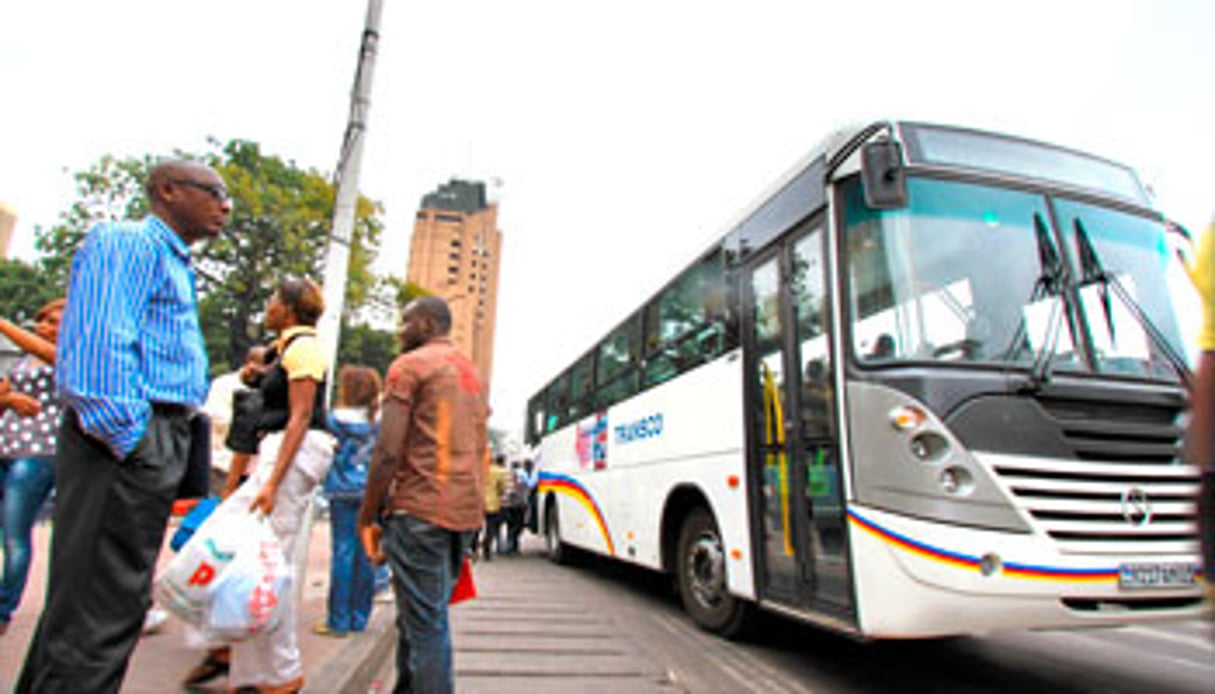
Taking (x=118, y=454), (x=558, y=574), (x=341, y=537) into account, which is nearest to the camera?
(x=118, y=454)

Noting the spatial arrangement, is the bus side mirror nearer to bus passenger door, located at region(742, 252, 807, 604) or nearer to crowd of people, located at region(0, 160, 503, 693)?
bus passenger door, located at region(742, 252, 807, 604)

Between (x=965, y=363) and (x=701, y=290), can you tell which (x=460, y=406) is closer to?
(x=965, y=363)

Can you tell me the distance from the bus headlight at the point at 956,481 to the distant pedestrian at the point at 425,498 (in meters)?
2.14

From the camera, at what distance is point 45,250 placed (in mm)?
25328

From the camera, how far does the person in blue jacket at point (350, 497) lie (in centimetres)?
432

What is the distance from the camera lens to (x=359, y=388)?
4629 millimetres

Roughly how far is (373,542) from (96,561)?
43.5 inches

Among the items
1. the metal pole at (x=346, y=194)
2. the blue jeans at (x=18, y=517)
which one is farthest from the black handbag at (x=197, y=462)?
the metal pole at (x=346, y=194)

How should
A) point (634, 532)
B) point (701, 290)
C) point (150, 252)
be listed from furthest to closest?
point (634, 532) → point (701, 290) → point (150, 252)

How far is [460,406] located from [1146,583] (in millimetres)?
3188

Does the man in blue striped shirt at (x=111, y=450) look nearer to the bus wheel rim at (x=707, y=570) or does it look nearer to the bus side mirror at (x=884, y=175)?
the bus side mirror at (x=884, y=175)

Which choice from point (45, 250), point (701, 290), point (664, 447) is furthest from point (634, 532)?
point (45, 250)

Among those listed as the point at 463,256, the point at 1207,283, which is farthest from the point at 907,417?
the point at 463,256

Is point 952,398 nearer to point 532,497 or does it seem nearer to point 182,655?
point 182,655
